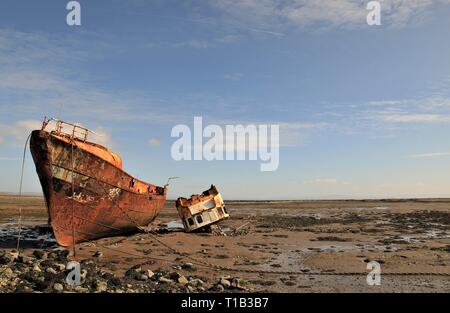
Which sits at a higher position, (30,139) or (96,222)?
(30,139)

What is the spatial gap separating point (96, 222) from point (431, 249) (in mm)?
15920

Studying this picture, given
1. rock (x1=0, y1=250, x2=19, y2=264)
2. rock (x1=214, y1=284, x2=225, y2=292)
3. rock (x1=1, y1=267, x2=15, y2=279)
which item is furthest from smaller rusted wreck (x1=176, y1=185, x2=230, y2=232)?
A: rock (x1=1, y1=267, x2=15, y2=279)

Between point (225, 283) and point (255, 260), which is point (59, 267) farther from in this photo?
point (255, 260)

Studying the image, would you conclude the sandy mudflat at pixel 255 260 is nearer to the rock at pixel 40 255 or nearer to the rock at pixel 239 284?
the rock at pixel 239 284

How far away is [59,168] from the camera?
55.8ft

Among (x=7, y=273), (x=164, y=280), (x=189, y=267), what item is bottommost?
(x=189, y=267)

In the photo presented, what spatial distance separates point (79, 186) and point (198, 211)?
7.50 meters

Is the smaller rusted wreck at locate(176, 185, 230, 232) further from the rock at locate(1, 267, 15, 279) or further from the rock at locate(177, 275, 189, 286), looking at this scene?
the rock at locate(1, 267, 15, 279)

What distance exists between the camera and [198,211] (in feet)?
75.0

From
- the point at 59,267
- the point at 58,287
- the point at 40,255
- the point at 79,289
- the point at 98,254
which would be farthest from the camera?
the point at 98,254

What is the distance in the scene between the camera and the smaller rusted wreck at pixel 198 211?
22688 millimetres

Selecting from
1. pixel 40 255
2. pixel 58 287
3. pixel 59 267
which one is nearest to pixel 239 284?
pixel 58 287
